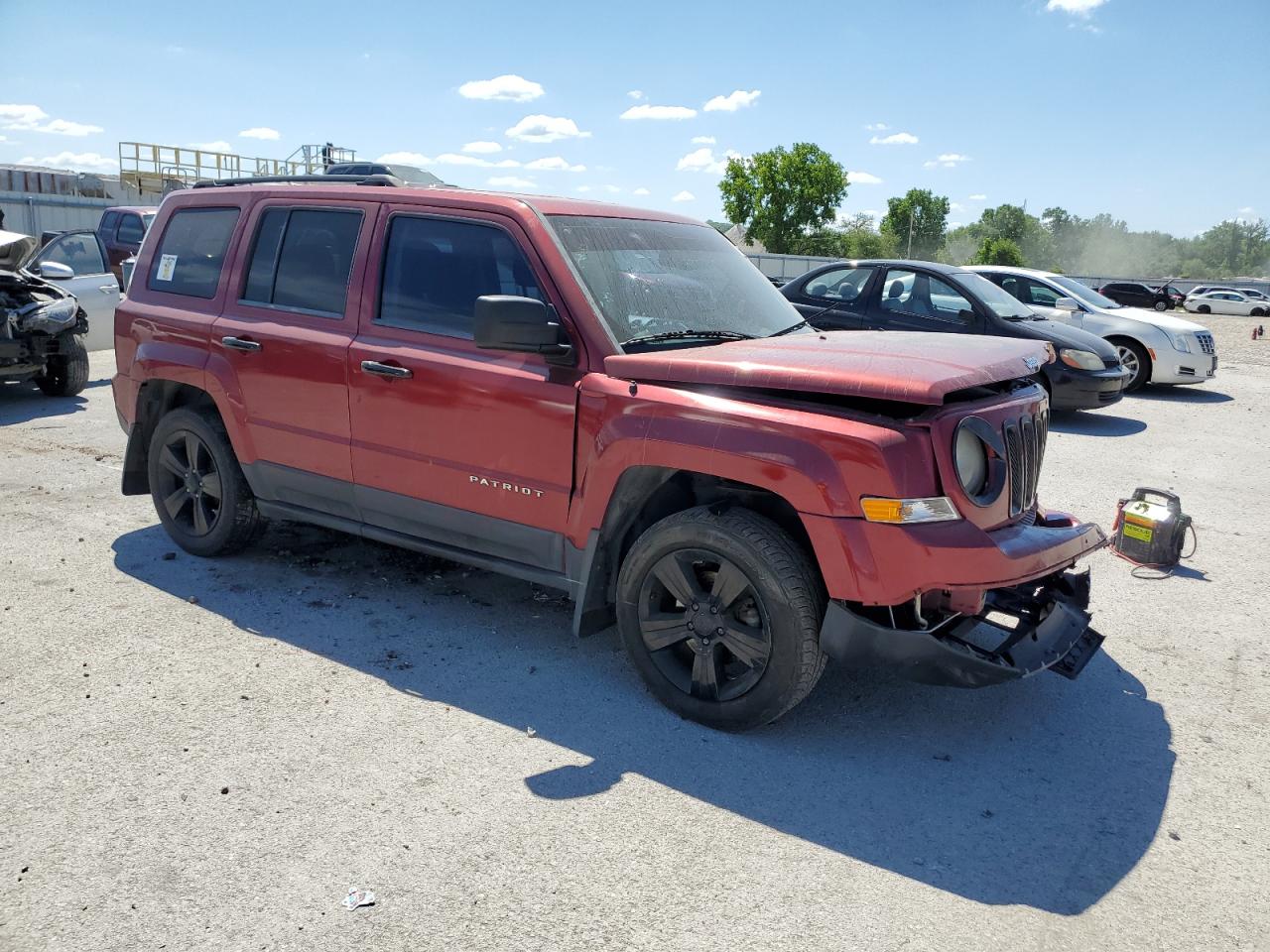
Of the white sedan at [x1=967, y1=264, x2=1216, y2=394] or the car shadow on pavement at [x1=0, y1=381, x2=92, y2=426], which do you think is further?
the white sedan at [x1=967, y1=264, x2=1216, y2=394]

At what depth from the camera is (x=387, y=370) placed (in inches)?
176

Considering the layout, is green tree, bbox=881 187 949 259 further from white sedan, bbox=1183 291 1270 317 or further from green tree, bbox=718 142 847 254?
white sedan, bbox=1183 291 1270 317

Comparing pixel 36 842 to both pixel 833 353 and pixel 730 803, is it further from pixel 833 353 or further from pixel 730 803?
pixel 833 353

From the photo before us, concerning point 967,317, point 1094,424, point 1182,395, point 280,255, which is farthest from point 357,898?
point 1182,395

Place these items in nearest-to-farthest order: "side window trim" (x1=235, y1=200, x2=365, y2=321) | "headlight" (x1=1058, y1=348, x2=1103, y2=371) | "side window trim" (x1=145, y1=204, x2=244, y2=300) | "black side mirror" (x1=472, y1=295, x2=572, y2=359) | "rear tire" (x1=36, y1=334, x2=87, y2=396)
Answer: "black side mirror" (x1=472, y1=295, x2=572, y2=359) → "side window trim" (x1=235, y1=200, x2=365, y2=321) → "side window trim" (x1=145, y1=204, x2=244, y2=300) → "rear tire" (x1=36, y1=334, x2=87, y2=396) → "headlight" (x1=1058, y1=348, x2=1103, y2=371)

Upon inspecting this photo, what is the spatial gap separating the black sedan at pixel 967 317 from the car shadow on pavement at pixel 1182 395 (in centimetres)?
267

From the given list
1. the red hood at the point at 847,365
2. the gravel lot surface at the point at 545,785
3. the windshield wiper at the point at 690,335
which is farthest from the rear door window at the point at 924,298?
the windshield wiper at the point at 690,335

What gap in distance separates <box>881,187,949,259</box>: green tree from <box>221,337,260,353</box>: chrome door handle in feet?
411

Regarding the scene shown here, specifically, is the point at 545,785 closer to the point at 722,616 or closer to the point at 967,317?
the point at 722,616

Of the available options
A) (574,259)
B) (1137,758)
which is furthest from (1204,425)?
(574,259)

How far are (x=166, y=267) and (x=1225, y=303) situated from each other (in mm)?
52200

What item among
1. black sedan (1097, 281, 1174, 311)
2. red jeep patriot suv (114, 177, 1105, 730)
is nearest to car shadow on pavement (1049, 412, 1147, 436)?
red jeep patriot suv (114, 177, 1105, 730)

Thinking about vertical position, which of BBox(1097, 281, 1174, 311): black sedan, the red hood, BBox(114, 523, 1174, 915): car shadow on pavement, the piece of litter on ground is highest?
BBox(1097, 281, 1174, 311): black sedan

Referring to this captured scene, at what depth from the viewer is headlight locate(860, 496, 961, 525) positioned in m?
3.26
